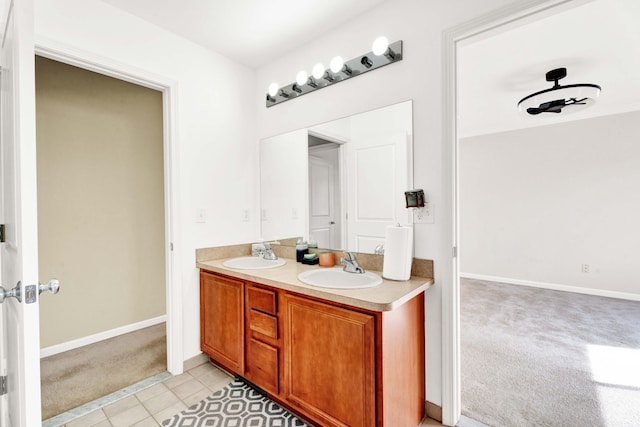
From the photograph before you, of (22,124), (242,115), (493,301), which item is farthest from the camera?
(493,301)

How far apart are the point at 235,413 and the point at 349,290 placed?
1.04 m

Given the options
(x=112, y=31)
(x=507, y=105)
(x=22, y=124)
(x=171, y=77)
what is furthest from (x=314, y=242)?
(x=507, y=105)

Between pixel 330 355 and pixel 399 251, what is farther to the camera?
pixel 399 251

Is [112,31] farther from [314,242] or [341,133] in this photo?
[314,242]

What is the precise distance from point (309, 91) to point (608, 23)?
214 cm

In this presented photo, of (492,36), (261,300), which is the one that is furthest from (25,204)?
(492,36)

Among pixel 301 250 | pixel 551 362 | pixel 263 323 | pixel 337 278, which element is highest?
pixel 301 250

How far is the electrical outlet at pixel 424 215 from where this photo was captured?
166 cm

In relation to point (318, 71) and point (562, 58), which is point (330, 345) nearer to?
point (318, 71)

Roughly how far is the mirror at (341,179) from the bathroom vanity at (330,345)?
44cm

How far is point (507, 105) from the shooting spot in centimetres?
373

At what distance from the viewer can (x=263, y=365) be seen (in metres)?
1.78

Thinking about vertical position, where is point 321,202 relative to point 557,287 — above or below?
above

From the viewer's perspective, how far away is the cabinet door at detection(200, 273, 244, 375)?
1.93 meters
